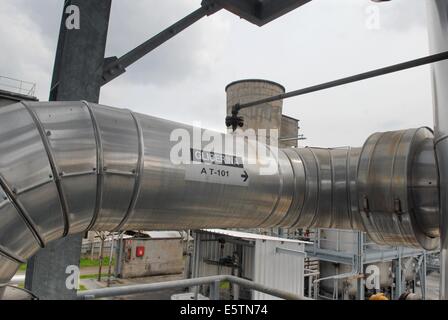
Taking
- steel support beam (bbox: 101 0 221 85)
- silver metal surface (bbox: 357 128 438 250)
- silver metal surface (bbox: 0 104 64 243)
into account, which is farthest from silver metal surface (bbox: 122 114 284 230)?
steel support beam (bbox: 101 0 221 85)

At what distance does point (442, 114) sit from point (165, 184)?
69.7 inches

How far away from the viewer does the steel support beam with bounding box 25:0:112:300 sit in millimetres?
2418

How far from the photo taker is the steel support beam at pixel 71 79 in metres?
2.42

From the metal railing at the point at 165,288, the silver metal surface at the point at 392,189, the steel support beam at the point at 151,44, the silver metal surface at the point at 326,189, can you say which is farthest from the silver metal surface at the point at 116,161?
the silver metal surface at the point at 392,189

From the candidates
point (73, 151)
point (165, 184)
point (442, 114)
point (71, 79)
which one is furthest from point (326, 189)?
point (71, 79)

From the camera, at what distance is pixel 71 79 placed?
2.43 metres

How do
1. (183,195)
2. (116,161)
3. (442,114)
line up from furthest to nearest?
(183,195) → (442,114) → (116,161)

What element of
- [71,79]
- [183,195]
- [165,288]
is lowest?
[165,288]

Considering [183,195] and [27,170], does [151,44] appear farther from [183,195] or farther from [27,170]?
[27,170]

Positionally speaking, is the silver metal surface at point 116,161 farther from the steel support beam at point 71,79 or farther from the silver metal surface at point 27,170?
the steel support beam at point 71,79

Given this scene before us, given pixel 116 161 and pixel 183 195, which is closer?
pixel 116 161

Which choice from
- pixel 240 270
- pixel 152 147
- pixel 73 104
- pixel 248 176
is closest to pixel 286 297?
pixel 248 176

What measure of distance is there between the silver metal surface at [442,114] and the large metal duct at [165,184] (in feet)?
0.70

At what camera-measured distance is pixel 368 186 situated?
2.38m
